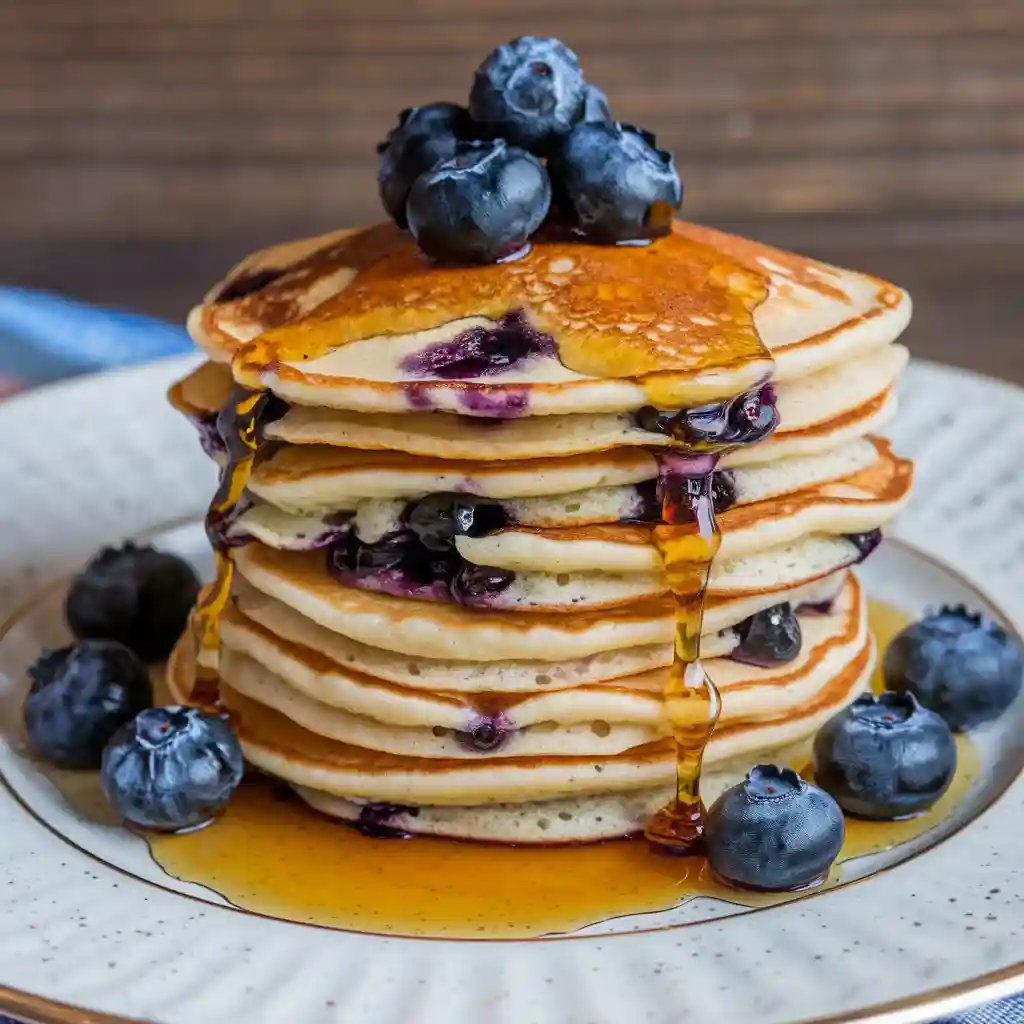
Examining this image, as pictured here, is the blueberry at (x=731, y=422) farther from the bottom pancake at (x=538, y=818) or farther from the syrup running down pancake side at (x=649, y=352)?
the bottom pancake at (x=538, y=818)

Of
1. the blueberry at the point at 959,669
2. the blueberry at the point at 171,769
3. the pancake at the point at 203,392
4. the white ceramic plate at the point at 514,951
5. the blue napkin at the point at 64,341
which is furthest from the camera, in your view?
the blue napkin at the point at 64,341

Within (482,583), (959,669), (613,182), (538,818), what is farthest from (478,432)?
(959,669)

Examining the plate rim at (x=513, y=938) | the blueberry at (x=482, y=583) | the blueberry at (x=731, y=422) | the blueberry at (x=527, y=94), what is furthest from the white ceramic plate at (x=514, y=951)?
the blueberry at (x=527, y=94)

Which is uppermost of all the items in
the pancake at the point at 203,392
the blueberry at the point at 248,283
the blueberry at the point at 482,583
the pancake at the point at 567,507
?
the blueberry at the point at 248,283

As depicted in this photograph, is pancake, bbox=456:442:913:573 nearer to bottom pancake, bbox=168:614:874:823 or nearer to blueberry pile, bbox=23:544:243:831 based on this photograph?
bottom pancake, bbox=168:614:874:823

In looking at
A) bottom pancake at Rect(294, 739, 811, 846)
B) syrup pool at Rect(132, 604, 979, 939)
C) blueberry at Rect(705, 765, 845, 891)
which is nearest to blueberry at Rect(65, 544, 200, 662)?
syrup pool at Rect(132, 604, 979, 939)

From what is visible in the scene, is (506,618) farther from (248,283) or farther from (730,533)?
(248,283)
